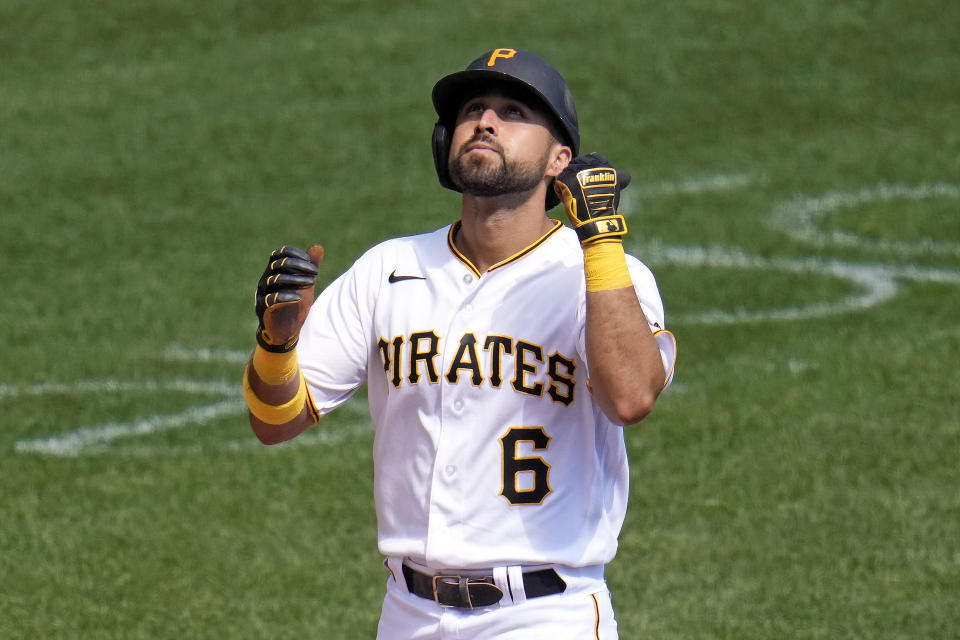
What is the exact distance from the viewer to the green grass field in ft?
25.8

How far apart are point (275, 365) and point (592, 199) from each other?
1.04 metres

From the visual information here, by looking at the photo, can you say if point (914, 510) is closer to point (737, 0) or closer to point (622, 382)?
point (622, 382)

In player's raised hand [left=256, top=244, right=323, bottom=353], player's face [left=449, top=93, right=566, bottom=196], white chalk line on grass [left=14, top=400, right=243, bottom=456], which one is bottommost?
white chalk line on grass [left=14, top=400, right=243, bottom=456]

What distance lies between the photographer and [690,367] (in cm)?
1059

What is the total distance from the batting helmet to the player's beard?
0.60 ft

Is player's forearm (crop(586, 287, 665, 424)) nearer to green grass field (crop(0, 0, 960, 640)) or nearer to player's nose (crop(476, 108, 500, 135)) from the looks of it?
player's nose (crop(476, 108, 500, 135))

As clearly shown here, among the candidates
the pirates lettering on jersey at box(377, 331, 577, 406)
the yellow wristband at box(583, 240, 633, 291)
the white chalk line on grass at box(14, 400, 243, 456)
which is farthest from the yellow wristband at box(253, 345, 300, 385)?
the white chalk line on grass at box(14, 400, 243, 456)

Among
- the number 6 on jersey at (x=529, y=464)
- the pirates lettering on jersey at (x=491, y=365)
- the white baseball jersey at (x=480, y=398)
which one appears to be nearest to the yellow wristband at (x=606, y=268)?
the white baseball jersey at (x=480, y=398)

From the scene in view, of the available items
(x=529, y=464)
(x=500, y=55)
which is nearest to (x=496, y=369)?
(x=529, y=464)

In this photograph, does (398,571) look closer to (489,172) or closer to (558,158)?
(489,172)

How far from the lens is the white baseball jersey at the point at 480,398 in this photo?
4.51 m

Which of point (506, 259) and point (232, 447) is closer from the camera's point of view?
point (506, 259)

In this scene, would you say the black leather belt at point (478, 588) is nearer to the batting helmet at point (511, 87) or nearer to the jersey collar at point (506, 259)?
the jersey collar at point (506, 259)

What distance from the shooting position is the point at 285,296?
4250 mm
